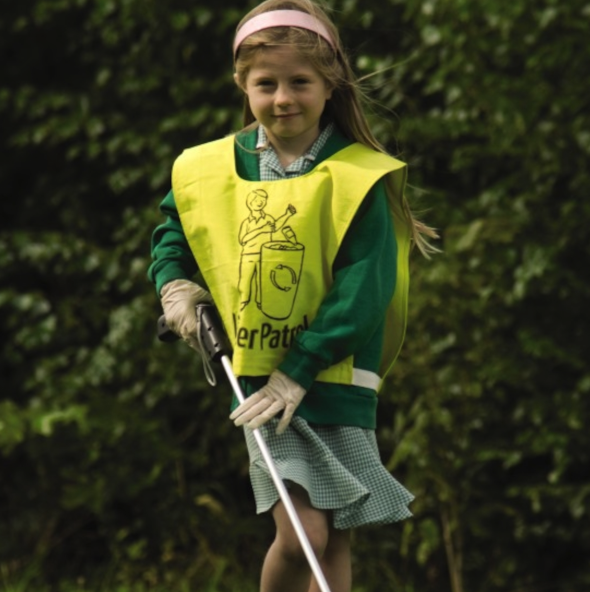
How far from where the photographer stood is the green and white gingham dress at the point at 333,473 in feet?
12.2

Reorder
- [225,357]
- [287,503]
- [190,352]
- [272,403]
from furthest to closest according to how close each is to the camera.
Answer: [190,352], [225,357], [272,403], [287,503]

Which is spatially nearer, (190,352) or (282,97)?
(282,97)

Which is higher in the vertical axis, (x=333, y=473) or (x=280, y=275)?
(x=280, y=275)

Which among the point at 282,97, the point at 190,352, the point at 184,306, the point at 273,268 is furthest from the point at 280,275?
the point at 190,352

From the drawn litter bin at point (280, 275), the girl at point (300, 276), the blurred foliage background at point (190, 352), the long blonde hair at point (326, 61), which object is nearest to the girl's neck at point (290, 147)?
the girl at point (300, 276)

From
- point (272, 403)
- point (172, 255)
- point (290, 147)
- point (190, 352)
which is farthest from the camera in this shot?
point (190, 352)

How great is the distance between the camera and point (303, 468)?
373 cm

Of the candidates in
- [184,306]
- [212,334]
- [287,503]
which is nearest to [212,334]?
[212,334]

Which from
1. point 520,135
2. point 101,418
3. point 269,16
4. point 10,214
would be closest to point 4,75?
point 10,214

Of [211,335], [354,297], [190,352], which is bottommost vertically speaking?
[190,352]

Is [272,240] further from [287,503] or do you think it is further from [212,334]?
[287,503]

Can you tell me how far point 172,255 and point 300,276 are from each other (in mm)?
416

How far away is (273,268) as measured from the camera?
3736mm

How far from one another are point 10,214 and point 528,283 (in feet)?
9.21
